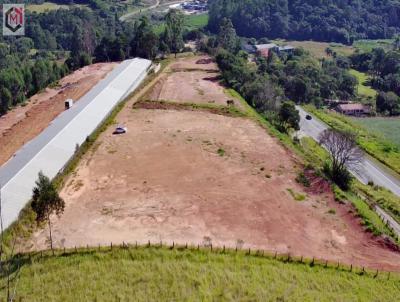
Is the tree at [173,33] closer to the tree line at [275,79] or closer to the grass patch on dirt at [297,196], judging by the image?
the tree line at [275,79]

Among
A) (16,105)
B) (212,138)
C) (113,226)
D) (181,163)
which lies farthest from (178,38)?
(113,226)

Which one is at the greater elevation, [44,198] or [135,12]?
[135,12]

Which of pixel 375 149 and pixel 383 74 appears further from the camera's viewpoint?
pixel 383 74

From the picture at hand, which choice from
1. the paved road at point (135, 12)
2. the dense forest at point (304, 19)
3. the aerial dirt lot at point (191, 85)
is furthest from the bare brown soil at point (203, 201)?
the paved road at point (135, 12)

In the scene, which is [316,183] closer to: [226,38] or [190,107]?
[190,107]

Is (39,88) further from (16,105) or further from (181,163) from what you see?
(181,163)


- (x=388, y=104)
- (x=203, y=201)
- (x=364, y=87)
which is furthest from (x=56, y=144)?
(x=364, y=87)
